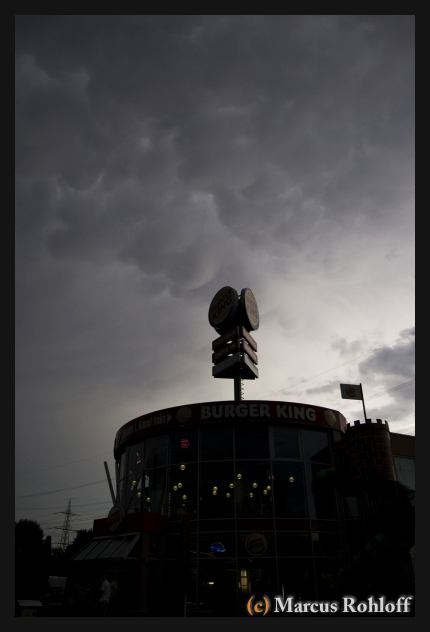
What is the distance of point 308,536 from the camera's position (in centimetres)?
2270

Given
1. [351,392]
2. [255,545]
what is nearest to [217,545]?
[255,545]

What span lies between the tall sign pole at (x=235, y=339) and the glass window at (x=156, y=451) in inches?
234

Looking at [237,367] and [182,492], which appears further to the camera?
[237,367]

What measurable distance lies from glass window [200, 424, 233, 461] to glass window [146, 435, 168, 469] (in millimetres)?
2450

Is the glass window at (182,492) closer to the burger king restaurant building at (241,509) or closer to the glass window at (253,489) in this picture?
the burger king restaurant building at (241,509)

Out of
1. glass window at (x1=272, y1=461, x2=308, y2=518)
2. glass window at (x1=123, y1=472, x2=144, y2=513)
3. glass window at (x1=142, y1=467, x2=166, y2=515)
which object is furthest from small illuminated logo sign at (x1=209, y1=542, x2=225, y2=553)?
glass window at (x1=123, y1=472, x2=144, y2=513)

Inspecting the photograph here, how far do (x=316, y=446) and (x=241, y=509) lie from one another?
215 inches

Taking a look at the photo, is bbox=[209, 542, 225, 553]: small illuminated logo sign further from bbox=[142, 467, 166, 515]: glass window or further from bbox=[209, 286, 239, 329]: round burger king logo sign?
bbox=[209, 286, 239, 329]: round burger king logo sign

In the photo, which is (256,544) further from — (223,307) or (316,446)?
(223,307)

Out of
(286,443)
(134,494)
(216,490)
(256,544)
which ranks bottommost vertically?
(256,544)

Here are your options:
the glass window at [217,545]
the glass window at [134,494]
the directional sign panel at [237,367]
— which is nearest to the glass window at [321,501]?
the glass window at [217,545]

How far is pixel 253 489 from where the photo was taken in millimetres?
23562

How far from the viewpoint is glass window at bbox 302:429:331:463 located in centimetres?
2500
